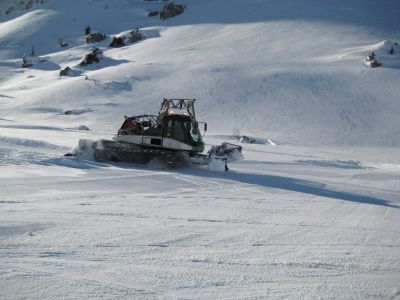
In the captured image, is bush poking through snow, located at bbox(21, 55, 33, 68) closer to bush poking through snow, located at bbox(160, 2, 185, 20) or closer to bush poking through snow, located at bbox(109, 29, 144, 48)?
bush poking through snow, located at bbox(109, 29, 144, 48)

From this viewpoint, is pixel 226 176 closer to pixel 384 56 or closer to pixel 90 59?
pixel 384 56

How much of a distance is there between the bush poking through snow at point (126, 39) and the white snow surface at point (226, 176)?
9.87 feet

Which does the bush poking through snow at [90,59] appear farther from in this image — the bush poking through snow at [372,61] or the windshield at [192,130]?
the windshield at [192,130]

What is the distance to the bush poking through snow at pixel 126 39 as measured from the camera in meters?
51.9

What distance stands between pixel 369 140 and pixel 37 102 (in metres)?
22.4

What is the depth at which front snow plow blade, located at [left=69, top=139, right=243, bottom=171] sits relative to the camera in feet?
48.5

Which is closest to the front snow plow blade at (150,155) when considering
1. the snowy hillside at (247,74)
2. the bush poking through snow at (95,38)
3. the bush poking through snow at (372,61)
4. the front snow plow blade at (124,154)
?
the front snow plow blade at (124,154)

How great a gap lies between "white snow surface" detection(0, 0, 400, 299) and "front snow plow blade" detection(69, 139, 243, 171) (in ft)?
1.21

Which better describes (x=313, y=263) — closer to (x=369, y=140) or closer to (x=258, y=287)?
(x=258, y=287)

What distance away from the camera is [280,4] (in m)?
54.8

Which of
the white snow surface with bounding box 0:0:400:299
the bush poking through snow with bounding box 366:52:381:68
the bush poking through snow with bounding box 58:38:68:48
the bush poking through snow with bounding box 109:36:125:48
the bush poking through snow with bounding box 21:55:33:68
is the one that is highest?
the bush poking through snow with bounding box 58:38:68:48

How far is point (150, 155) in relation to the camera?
1502 centimetres

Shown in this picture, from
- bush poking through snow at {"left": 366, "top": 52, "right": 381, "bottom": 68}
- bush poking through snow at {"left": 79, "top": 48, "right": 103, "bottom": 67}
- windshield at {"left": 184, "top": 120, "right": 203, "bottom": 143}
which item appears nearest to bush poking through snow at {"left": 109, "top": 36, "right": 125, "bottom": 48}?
bush poking through snow at {"left": 79, "top": 48, "right": 103, "bottom": 67}

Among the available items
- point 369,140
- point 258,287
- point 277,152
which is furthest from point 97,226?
point 369,140
